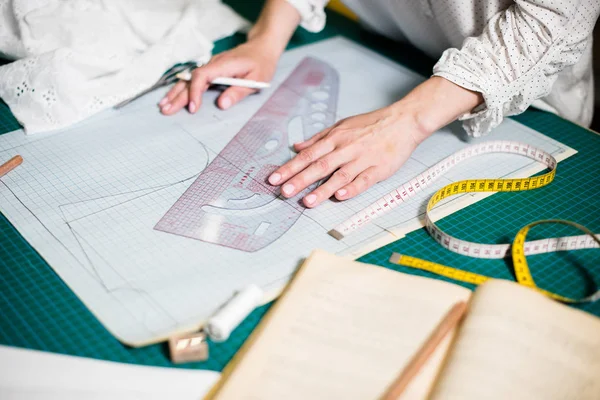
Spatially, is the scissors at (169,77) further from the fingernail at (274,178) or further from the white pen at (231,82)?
the fingernail at (274,178)

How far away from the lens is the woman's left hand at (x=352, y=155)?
1027 mm

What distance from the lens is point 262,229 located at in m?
0.96

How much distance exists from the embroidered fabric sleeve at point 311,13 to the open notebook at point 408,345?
0.84 metres

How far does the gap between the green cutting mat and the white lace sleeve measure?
84 mm

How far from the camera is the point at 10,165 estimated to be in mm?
1056

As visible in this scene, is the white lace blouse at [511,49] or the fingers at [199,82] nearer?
the white lace blouse at [511,49]

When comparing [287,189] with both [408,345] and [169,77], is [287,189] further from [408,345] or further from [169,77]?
→ [169,77]

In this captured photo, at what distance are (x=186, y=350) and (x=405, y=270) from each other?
0.34 metres

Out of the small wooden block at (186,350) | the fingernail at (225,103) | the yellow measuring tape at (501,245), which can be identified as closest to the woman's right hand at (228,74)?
the fingernail at (225,103)

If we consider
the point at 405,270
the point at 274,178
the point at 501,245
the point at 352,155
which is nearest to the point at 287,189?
the point at 274,178

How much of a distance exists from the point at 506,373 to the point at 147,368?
0.43 metres

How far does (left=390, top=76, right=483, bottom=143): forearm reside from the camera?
1112 mm

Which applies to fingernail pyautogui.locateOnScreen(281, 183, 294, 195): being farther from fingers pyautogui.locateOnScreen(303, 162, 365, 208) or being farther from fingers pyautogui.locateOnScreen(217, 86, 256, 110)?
fingers pyautogui.locateOnScreen(217, 86, 256, 110)

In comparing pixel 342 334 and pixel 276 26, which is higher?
pixel 276 26
